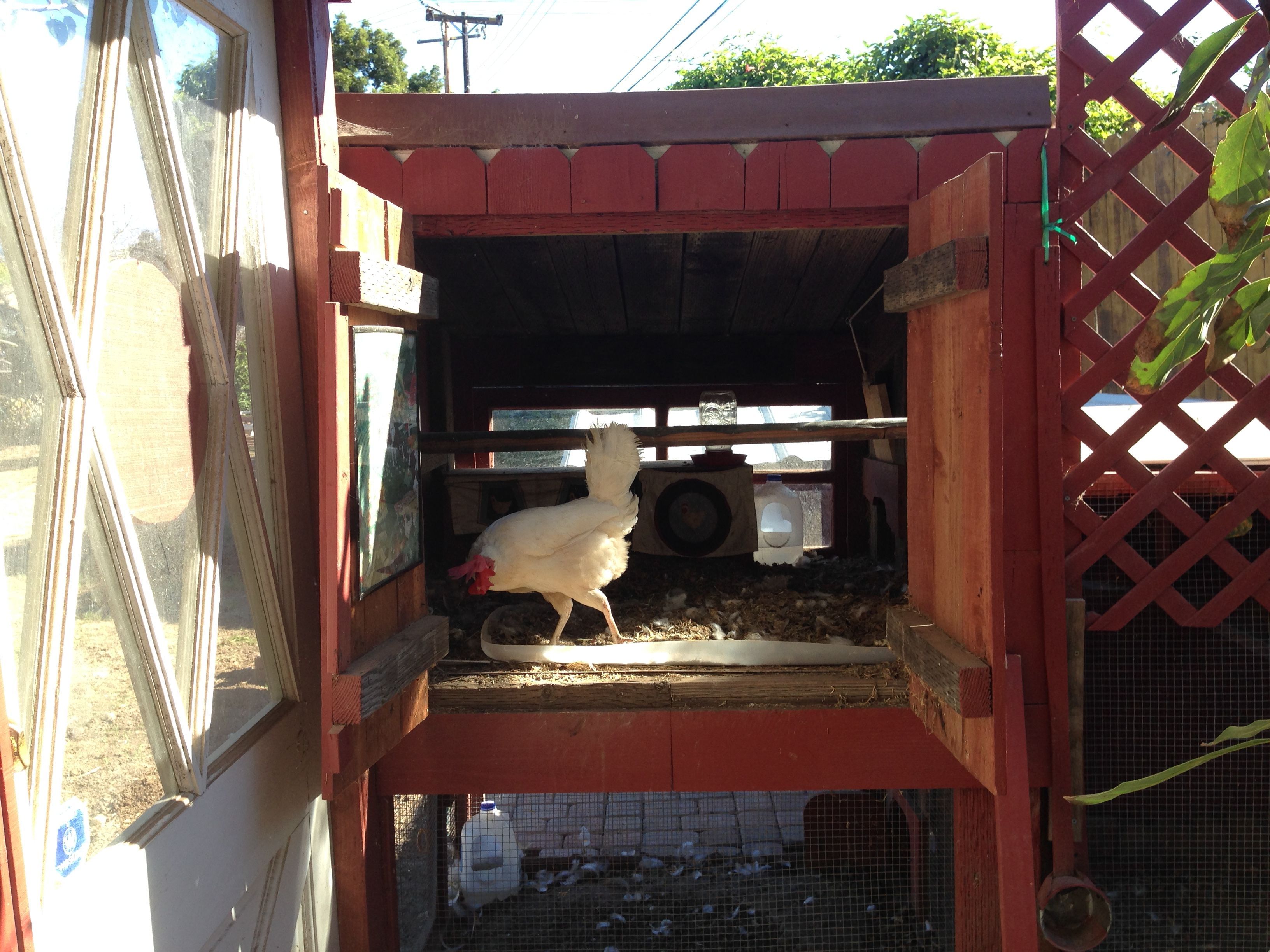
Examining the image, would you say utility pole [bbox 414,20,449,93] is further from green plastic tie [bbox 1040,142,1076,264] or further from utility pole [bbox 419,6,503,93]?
green plastic tie [bbox 1040,142,1076,264]

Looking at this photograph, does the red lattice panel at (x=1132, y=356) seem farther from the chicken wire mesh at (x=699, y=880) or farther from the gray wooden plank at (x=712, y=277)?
the chicken wire mesh at (x=699, y=880)

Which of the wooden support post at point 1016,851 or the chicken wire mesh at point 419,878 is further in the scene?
the chicken wire mesh at point 419,878

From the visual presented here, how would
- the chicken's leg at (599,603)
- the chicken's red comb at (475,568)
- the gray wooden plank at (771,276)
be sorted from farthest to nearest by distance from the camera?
the gray wooden plank at (771,276) < the chicken's leg at (599,603) < the chicken's red comb at (475,568)

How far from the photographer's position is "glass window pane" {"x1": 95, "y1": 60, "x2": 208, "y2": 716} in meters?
1.45

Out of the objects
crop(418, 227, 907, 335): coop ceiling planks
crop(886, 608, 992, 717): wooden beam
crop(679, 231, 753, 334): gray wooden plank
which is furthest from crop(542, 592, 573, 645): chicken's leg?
crop(679, 231, 753, 334): gray wooden plank

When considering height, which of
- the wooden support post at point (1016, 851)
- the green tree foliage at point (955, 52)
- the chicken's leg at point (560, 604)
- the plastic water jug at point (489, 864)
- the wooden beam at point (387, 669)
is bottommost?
the plastic water jug at point (489, 864)

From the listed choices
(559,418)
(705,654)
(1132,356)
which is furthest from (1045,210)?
(559,418)

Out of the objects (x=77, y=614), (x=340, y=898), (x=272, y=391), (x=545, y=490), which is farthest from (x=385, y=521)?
(x=545, y=490)

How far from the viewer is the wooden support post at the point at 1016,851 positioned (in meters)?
1.90

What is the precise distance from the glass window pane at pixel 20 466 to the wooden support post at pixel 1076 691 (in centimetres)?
236

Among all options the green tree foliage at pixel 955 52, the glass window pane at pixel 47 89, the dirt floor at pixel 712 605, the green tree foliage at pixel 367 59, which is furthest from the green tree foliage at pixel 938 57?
the glass window pane at pixel 47 89

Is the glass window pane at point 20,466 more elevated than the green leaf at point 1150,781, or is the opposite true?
the glass window pane at point 20,466

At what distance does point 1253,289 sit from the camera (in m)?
1.34

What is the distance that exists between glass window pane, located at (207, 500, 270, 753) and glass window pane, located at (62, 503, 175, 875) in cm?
27
